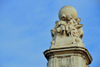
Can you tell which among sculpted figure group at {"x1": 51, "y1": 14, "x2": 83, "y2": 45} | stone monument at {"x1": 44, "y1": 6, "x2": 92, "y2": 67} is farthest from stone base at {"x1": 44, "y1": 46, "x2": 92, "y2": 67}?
sculpted figure group at {"x1": 51, "y1": 14, "x2": 83, "y2": 45}

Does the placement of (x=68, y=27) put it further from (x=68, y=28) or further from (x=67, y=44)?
(x=67, y=44)

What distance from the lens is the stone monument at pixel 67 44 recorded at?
2198 cm

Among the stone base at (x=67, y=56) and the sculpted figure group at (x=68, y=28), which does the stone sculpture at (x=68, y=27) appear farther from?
the stone base at (x=67, y=56)

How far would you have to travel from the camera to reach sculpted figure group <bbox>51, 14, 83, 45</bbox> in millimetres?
23609

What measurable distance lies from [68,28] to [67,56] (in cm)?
274

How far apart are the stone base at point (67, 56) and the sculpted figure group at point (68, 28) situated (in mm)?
1177

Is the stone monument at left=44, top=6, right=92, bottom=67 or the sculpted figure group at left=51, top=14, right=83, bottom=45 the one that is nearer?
the stone monument at left=44, top=6, right=92, bottom=67

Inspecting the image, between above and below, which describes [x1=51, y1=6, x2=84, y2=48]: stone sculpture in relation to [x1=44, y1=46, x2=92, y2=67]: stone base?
above

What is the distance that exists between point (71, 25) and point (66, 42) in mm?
1858

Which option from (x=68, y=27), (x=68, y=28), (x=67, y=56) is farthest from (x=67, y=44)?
(x=68, y=27)

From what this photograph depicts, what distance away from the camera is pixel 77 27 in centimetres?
2442

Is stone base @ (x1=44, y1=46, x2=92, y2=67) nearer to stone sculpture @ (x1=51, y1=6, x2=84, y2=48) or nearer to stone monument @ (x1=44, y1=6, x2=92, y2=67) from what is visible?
stone monument @ (x1=44, y1=6, x2=92, y2=67)

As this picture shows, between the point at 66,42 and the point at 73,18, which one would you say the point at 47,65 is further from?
the point at 73,18

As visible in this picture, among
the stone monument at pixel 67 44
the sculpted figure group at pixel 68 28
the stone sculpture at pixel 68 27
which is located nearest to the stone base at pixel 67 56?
the stone monument at pixel 67 44
